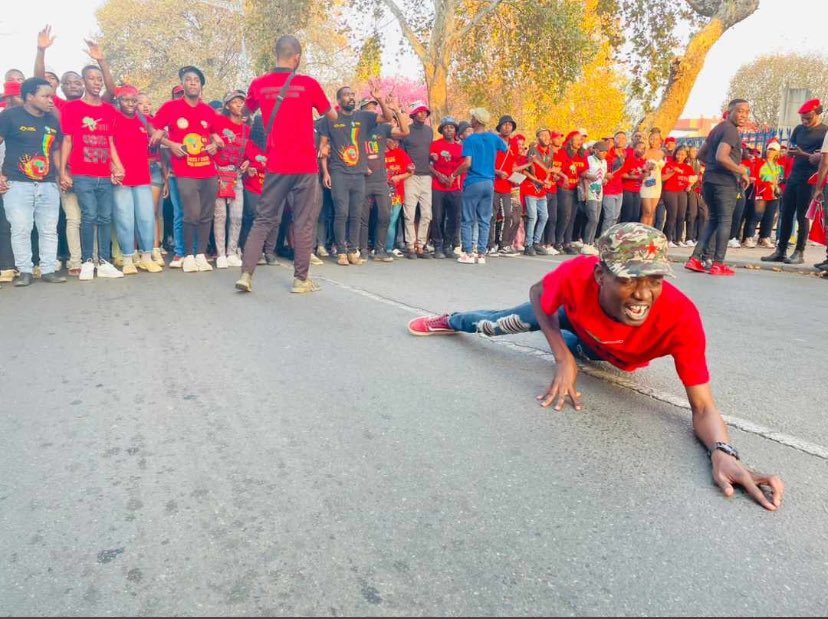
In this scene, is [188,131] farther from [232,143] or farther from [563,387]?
[563,387]

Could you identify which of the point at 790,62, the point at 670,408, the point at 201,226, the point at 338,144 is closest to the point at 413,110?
the point at 338,144

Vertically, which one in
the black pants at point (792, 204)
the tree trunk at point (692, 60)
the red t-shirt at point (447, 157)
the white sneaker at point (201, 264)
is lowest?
the white sneaker at point (201, 264)

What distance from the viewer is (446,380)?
3783 millimetres

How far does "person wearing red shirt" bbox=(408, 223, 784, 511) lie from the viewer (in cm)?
265

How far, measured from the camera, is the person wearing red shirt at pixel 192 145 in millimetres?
7527

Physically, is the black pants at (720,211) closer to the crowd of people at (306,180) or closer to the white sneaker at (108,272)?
the crowd of people at (306,180)

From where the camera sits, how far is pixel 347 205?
894 centimetres

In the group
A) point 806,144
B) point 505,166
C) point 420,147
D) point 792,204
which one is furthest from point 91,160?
point 792,204

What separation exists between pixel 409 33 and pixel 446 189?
8.81 meters

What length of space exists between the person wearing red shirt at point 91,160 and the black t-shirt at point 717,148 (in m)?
7.37

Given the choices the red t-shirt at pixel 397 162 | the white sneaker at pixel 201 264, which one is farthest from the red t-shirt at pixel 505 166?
the white sneaker at pixel 201 264

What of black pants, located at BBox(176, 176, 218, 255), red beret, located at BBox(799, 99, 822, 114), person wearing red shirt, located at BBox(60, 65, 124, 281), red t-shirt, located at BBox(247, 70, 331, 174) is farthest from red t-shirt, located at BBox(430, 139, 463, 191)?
red beret, located at BBox(799, 99, 822, 114)

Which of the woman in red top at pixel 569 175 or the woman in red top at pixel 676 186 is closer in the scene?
the woman in red top at pixel 569 175

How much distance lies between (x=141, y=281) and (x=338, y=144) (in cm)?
322
